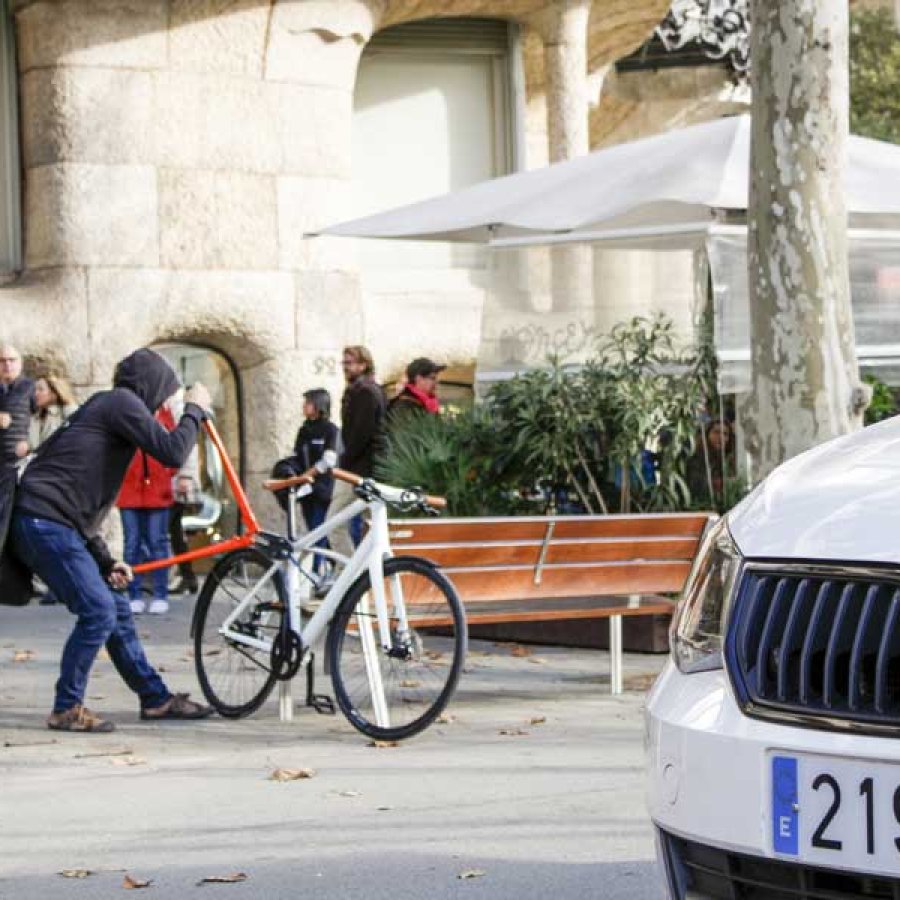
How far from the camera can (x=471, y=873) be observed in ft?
19.8

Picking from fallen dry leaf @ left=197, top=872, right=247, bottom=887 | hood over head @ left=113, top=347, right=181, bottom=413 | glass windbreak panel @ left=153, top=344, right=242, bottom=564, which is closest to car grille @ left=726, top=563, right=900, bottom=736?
fallen dry leaf @ left=197, top=872, right=247, bottom=887

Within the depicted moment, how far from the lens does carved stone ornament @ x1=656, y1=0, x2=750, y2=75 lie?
966 inches

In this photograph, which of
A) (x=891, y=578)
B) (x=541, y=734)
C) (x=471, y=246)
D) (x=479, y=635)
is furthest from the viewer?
(x=471, y=246)

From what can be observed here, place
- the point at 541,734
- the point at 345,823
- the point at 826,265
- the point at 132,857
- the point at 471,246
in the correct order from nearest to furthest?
the point at 132,857, the point at 345,823, the point at 541,734, the point at 826,265, the point at 471,246

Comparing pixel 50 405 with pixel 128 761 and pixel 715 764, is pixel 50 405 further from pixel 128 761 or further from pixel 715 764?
pixel 715 764

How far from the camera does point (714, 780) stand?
Answer: 4156mm

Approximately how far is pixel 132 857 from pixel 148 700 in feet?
9.01

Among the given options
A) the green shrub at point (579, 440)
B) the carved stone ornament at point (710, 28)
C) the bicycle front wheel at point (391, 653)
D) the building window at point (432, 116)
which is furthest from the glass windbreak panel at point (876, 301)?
the carved stone ornament at point (710, 28)

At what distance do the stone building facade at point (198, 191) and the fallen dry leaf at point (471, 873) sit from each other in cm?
1131

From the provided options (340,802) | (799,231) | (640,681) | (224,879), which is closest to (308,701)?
(640,681)

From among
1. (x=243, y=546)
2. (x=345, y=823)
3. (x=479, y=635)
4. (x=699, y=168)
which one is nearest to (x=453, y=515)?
(x=479, y=635)

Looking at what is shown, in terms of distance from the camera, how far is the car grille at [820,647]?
3975 millimetres

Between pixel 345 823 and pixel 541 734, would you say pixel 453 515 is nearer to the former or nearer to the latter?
pixel 541 734

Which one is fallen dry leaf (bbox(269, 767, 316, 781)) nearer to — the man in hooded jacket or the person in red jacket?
the man in hooded jacket
